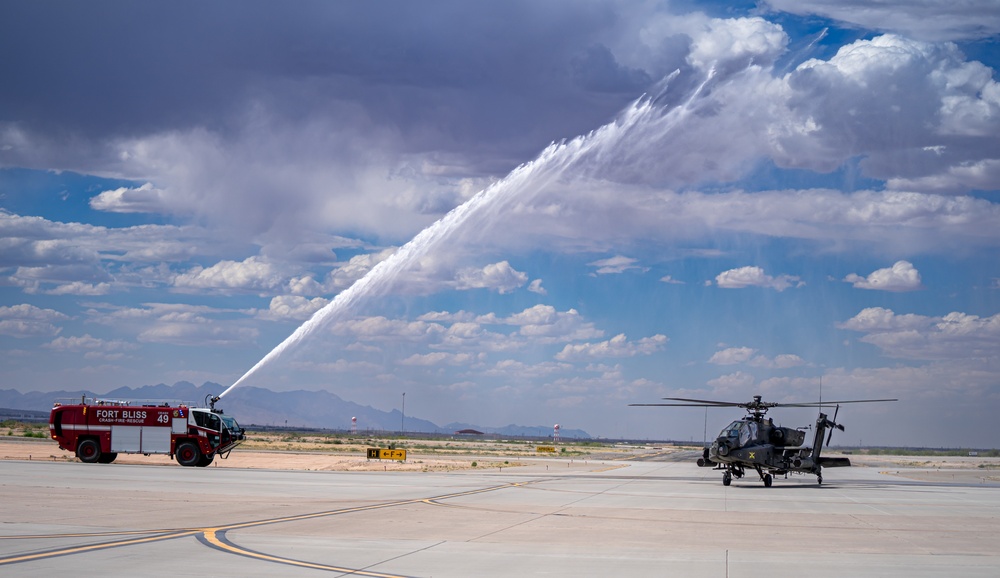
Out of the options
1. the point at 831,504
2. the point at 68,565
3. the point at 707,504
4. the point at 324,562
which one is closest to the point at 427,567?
the point at 324,562

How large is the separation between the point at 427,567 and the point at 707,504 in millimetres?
20801

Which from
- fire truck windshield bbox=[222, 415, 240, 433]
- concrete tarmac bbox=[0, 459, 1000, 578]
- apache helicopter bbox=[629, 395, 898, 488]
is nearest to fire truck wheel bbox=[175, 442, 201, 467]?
fire truck windshield bbox=[222, 415, 240, 433]

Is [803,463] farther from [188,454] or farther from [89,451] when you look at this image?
[89,451]

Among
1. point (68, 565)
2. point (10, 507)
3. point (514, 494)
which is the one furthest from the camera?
point (514, 494)

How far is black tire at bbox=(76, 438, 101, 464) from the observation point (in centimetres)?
5338

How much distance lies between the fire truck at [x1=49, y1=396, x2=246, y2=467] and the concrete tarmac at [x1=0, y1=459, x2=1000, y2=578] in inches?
388

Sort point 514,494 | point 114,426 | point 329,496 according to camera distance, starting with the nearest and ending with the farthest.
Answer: point 329,496, point 514,494, point 114,426

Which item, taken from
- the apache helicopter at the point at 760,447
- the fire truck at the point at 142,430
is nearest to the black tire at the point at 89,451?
the fire truck at the point at 142,430

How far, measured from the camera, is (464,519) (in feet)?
89.1

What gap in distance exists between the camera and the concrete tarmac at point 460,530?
17734 millimetres

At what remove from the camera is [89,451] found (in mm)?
53500

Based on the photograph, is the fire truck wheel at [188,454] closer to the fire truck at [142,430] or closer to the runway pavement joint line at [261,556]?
the fire truck at [142,430]

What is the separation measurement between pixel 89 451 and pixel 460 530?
37361mm

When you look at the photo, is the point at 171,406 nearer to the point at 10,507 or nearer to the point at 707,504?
the point at 10,507
